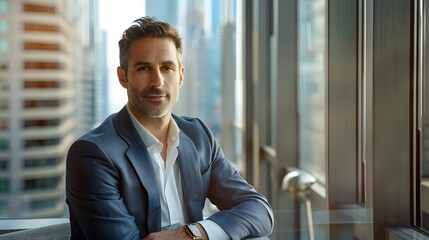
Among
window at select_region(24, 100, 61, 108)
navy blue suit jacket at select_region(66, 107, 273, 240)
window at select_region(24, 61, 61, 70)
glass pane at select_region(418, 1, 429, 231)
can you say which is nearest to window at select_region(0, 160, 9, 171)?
window at select_region(24, 100, 61, 108)

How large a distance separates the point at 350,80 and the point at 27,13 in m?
2.18

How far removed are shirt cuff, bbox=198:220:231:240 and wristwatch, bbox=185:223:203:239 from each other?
0.07 feet

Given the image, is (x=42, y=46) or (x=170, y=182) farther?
(x=42, y=46)

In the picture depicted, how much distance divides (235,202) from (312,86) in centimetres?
→ 149

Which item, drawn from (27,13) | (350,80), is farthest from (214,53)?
(350,80)

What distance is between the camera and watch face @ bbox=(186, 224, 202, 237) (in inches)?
57.1

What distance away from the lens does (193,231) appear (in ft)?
4.77

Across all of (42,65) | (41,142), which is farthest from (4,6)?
(41,142)

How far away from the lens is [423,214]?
1815 millimetres

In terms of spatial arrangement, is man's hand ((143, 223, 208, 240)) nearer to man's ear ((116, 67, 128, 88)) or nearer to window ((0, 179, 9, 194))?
man's ear ((116, 67, 128, 88))

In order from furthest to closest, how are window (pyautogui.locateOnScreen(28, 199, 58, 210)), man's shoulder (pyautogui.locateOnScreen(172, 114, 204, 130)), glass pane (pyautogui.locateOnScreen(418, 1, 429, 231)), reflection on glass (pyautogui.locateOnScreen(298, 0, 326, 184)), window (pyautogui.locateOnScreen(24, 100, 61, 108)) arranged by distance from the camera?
window (pyautogui.locateOnScreen(24, 100, 61, 108))
window (pyautogui.locateOnScreen(28, 199, 58, 210))
reflection on glass (pyautogui.locateOnScreen(298, 0, 326, 184))
glass pane (pyautogui.locateOnScreen(418, 1, 429, 231))
man's shoulder (pyautogui.locateOnScreen(172, 114, 204, 130))

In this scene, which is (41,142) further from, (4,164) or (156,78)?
(156,78)

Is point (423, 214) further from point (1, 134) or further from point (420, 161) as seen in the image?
point (1, 134)

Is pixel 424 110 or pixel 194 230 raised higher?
pixel 424 110
